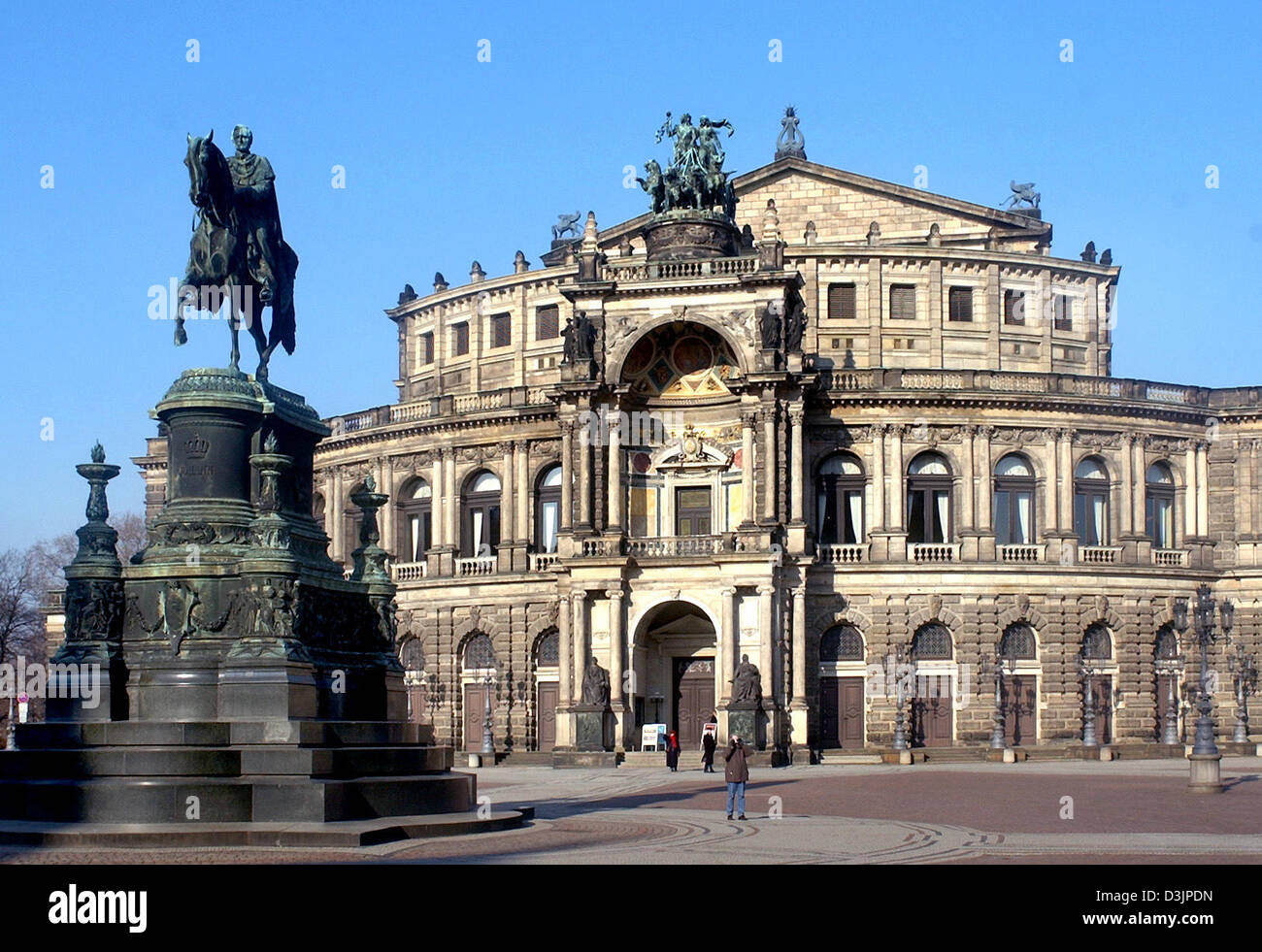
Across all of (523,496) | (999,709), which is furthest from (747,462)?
(999,709)

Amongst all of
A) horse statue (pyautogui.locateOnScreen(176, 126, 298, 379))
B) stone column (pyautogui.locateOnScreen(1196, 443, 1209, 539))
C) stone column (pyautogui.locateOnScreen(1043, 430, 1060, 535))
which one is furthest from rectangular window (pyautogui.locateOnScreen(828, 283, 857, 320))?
horse statue (pyautogui.locateOnScreen(176, 126, 298, 379))

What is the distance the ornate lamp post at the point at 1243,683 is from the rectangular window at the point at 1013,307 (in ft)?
57.7

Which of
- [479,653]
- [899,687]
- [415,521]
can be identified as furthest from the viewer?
[415,521]

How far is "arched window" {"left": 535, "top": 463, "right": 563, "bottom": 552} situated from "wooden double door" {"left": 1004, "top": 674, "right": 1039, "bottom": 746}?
66.0 feet

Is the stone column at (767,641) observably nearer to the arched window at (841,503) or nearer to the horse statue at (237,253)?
the arched window at (841,503)

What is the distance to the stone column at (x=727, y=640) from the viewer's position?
208 ft

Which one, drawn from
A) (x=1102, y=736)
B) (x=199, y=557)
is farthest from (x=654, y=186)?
(x=199, y=557)

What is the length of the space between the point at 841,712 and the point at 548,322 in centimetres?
2458

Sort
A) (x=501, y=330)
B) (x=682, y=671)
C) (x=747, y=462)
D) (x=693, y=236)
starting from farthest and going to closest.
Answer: (x=501, y=330), (x=682, y=671), (x=693, y=236), (x=747, y=462)

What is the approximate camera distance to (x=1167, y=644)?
71750 millimetres

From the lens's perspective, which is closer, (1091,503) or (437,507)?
(1091,503)

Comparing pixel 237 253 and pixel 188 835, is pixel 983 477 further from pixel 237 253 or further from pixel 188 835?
pixel 188 835
